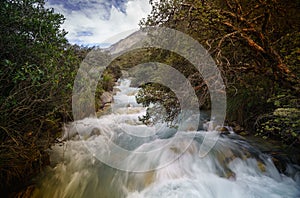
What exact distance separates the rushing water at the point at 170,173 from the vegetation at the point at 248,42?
1.16 meters

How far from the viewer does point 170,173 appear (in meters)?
4.05

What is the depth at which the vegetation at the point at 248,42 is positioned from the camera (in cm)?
286

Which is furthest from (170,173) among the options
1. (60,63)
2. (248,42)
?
(60,63)

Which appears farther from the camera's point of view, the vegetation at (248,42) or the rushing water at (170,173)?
the rushing water at (170,173)

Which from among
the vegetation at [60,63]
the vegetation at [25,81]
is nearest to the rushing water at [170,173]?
the vegetation at [25,81]

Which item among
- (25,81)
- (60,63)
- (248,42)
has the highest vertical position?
(248,42)

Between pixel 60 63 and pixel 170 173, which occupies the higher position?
pixel 60 63

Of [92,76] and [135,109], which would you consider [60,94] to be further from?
[135,109]

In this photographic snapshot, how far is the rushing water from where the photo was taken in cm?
361

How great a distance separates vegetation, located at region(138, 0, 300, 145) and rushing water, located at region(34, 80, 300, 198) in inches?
45.7

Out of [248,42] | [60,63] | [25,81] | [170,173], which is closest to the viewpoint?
[25,81]

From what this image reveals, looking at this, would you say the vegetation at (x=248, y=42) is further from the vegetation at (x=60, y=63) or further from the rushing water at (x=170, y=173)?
the rushing water at (x=170, y=173)

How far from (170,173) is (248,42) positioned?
3.15 meters

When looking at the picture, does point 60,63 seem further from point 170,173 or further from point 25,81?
point 170,173
